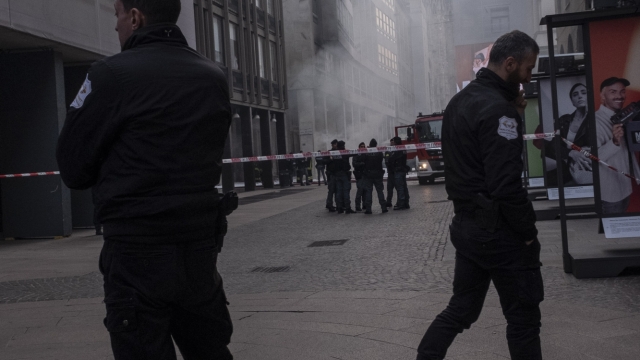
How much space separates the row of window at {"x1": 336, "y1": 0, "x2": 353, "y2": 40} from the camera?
161 ft

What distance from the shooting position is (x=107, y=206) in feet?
8.01

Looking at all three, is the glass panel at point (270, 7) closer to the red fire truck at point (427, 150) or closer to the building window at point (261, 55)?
the building window at point (261, 55)

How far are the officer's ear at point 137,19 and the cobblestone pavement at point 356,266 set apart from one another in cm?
429

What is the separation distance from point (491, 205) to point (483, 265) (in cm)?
27

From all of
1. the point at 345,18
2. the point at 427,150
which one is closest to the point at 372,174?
the point at 427,150

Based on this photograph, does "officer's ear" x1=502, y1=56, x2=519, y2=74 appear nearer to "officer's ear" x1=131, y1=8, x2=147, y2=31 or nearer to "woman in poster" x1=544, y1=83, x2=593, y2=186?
"officer's ear" x1=131, y1=8, x2=147, y2=31

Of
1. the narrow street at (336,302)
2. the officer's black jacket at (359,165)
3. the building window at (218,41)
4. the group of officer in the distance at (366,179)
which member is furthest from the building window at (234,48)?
the narrow street at (336,302)

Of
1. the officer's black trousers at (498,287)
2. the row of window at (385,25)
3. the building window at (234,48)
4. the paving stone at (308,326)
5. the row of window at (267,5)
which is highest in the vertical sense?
the row of window at (385,25)

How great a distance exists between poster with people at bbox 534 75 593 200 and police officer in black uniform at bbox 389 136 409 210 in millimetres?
4167

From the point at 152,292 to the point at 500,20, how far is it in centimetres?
4056

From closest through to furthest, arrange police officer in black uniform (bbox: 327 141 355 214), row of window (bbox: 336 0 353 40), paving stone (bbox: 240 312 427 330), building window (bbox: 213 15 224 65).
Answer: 1. paving stone (bbox: 240 312 427 330)
2. police officer in black uniform (bbox: 327 141 355 214)
3. building window (bbox: 213 15 224 65)
4. row of window (bbox: 336 0 353 40)

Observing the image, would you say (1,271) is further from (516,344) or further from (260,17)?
(260,17)

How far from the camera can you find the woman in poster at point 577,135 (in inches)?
430

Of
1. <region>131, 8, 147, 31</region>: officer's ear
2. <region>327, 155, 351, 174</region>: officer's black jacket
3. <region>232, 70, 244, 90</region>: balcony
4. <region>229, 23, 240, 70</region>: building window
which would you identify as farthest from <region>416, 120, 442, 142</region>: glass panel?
<region>131, 8, 147, 31</region>: officer's ear
